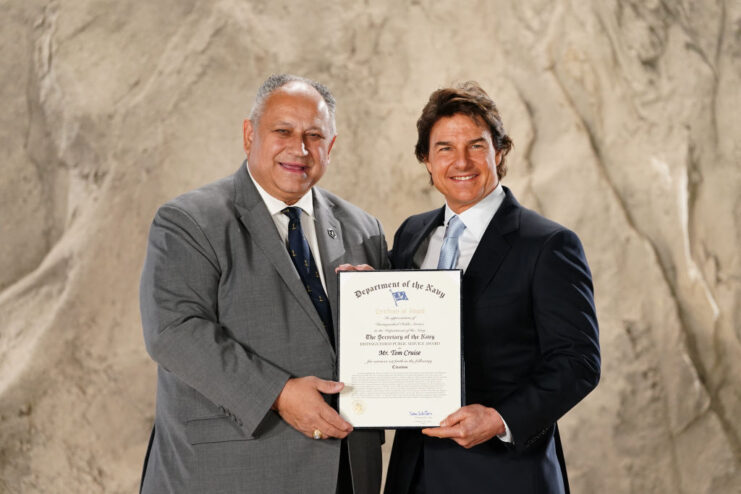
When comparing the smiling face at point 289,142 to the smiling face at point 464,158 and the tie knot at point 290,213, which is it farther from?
the smiling face at point 464,158

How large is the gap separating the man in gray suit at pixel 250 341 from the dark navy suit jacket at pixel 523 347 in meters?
0.33

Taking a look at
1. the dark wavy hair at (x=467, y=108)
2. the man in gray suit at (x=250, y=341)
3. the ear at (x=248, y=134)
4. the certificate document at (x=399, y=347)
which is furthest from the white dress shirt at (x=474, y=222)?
the ear at (x=248, y=134)

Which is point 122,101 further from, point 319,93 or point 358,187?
point 319,93

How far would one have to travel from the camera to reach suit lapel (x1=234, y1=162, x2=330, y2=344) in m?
2.03

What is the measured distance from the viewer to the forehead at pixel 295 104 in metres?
2.20

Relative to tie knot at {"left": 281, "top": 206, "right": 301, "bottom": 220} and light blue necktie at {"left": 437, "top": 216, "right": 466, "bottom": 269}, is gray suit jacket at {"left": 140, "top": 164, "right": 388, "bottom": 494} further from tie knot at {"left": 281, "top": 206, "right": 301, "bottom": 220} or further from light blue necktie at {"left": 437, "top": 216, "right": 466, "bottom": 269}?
light blue necktie at {"left": 437, "top": 216, "right": 466, "bottom": 269}

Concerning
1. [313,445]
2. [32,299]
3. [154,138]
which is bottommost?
[313,445]

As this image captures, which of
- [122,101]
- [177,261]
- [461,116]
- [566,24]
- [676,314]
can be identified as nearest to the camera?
[177,261]

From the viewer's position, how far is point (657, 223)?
3699mm

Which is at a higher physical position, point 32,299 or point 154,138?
point 154,138

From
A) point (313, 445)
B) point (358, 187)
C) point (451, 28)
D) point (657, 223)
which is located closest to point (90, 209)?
point (358, 187)

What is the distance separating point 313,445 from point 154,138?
2.46 meters

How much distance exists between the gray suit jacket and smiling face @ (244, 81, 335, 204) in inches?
5.8

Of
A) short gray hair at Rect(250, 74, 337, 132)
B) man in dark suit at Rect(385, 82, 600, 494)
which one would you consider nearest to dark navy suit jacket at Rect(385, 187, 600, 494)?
man in dark suit at Rect(385, 82, 600, 494)
